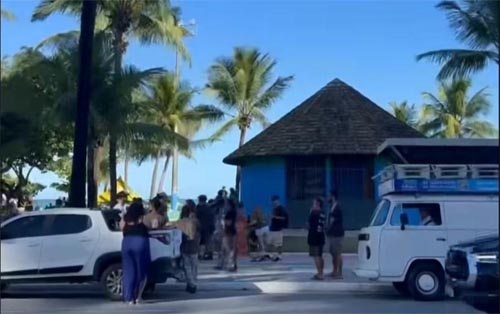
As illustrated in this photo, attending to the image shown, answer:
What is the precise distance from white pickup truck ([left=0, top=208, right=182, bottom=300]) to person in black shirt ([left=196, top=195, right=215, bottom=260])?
6.51m

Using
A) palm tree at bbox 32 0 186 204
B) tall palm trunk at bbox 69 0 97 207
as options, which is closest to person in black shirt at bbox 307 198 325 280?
tall palm trunk at bbox 69 0 97 207

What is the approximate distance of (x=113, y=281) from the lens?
1546 centimetres

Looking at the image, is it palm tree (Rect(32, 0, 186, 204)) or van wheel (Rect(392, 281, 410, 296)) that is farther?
palm tree (Rect(32, 0, 186, 204))

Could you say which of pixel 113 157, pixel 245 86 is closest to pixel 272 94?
pixel 245 86

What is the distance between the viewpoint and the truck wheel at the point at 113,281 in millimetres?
15445

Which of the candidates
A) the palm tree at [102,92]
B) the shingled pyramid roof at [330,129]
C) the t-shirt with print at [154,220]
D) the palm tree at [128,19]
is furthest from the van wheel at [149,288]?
the shingled pyramid roof at [330,129]

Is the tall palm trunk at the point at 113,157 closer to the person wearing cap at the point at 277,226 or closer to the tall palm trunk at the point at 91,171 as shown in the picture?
the tall palm trunk at the point at 91,171

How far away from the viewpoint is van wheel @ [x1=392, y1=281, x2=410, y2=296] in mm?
16375

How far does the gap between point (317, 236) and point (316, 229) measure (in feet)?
0.52

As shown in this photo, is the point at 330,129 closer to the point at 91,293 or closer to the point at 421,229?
the point at 421,229

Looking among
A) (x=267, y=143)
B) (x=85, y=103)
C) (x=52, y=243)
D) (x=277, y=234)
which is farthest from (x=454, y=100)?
(x=52, y=243)

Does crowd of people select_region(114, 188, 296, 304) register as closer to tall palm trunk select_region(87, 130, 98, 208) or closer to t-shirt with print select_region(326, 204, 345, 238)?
t-shirt with print select_region(326, 204, 345, 238)

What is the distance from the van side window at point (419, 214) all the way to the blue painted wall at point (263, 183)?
588 inches

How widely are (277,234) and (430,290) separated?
30.3 feet
